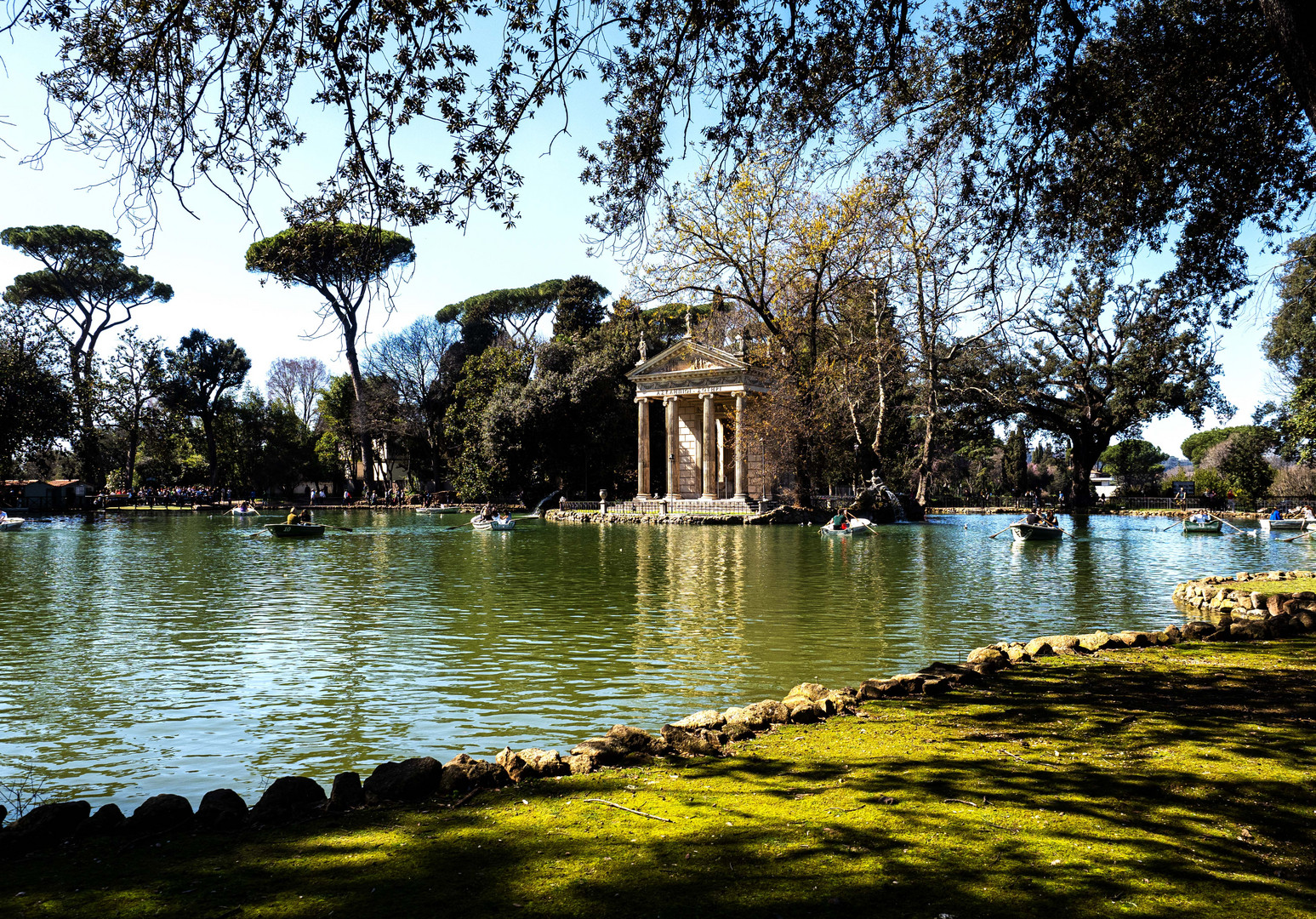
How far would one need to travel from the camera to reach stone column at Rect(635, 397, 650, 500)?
57.5 metres

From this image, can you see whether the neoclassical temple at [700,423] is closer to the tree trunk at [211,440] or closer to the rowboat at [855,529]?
the rowboat at [855,529]

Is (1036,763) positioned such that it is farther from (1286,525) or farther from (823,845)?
(1286,525)

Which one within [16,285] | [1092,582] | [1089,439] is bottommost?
[1092,582]

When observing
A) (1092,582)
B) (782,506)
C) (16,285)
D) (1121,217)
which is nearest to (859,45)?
(1121,217)

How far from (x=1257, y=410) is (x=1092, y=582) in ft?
158

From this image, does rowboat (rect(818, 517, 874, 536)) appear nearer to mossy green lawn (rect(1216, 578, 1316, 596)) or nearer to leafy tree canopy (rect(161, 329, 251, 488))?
mossy green lawn (rect(1216, 578, 1316, 596))

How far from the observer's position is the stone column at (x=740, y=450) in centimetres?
5125

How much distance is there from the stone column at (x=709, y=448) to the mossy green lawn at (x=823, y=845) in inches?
→ 1856

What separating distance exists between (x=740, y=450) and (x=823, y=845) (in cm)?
4820

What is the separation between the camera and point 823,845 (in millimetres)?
4105

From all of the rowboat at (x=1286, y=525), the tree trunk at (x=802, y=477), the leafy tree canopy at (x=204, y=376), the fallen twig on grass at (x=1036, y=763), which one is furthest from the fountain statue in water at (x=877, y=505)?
the leafy tree canopy at (x=204, y=376)

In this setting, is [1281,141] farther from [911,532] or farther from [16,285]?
[16,285]

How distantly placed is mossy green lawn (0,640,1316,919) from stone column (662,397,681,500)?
50.0 meters

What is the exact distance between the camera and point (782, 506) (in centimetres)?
4925
